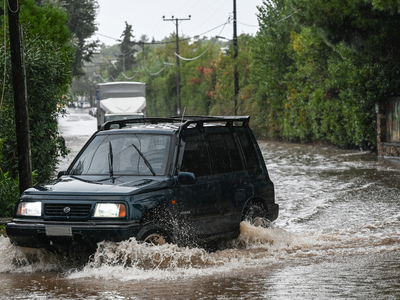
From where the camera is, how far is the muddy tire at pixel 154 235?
8305mm

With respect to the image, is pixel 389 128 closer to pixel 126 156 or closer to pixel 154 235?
pixel 126 156

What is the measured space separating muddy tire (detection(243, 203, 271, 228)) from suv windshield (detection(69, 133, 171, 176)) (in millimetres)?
1682

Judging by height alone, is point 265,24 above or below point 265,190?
above

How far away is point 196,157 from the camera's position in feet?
31.4

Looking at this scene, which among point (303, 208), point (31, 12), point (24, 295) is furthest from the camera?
point (31, 12)

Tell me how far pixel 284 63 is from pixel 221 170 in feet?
112

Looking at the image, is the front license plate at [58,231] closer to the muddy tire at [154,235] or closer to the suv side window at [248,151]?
the muddy tire at [154,235]

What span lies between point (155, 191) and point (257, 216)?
2.26 m

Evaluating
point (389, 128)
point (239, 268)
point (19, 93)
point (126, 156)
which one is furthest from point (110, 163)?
point (389, 128)

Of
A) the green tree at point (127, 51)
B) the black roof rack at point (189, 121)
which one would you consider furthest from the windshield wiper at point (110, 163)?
the green tree at point (127, 51)

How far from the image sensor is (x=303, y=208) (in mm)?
15445

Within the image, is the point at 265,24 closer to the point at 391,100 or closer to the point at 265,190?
the point at 391,100

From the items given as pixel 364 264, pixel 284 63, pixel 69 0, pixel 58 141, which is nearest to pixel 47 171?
pixel 58 141

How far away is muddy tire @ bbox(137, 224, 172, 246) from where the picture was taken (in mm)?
8305
